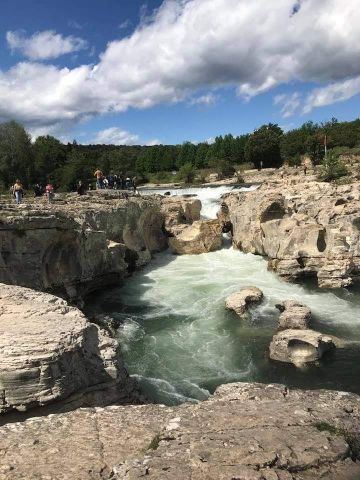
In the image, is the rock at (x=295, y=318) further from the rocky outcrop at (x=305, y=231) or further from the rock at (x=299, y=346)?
the rocky outcrop at (x=305, y=231)

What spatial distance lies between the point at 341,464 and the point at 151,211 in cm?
2392

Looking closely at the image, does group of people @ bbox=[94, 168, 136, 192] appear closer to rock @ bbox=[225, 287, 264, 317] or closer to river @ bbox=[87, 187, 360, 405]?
river @ bbox=[87, 187, 360, 405]

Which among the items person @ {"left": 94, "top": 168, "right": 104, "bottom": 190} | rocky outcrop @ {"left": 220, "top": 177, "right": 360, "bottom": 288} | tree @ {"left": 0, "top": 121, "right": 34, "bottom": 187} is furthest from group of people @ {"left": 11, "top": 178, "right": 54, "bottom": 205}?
tree @ {"left": 0, "top": 121, "right": 34, "bottom": 187}

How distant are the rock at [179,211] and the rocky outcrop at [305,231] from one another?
A: 295cm

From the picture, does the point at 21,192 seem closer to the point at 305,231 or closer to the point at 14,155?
the point at 305,231

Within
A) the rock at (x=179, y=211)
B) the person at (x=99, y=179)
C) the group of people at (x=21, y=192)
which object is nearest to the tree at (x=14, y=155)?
the person at (x=99, y=179)

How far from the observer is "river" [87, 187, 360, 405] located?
12906 mm

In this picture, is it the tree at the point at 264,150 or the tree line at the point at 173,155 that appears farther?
the tree at the point at 264,150

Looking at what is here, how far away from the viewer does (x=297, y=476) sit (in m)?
5.38

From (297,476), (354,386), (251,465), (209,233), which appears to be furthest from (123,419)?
(209,233)

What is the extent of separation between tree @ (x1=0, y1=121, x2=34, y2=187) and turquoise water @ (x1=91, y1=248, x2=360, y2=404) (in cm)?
3677

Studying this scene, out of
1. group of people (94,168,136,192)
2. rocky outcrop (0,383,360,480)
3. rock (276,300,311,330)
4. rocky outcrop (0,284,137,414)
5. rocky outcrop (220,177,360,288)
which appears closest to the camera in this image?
rocky outcrop (0,383,360,480)

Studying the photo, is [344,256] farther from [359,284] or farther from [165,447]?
[165,447]

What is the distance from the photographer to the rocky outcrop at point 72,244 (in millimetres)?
17188
